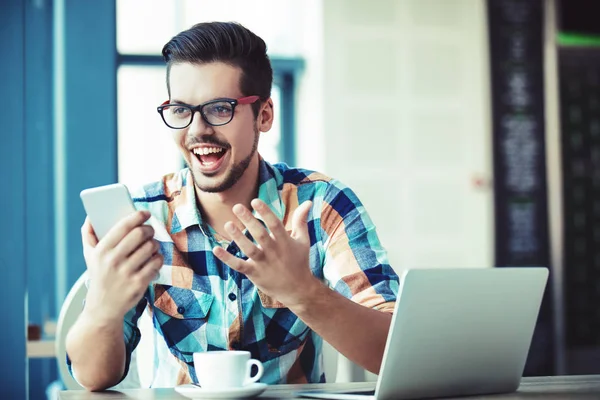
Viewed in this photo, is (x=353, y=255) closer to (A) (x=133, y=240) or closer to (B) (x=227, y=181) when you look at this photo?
(B) (x=227, y=181)

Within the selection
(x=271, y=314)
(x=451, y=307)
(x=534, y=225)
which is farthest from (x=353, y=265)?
(x=534, y=225)

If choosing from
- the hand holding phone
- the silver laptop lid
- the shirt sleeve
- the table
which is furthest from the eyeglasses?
the silver laptop lid

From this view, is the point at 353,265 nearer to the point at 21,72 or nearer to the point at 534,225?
the point at 21,72

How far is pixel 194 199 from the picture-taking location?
5.15ft

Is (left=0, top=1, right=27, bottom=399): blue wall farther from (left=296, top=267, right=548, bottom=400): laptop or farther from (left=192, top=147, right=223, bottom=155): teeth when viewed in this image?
(left=296, top=267, right=548, bottom=400): laptop

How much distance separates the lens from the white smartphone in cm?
107

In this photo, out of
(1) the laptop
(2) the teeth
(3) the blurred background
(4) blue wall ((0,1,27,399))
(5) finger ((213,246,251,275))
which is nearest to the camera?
(1) the laptop

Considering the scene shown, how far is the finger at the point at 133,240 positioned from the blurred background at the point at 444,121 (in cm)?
274

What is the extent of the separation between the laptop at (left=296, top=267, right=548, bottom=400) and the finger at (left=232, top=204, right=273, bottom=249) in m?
0.21

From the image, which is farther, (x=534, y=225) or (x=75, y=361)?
(x=534, y=225)

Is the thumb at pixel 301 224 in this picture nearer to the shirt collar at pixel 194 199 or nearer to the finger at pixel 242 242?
the finger at pixel 242 242

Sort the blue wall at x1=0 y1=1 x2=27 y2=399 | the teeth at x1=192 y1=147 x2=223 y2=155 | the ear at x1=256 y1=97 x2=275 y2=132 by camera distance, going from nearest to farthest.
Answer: the teeth at x1=192 y1=147 x2=223 y2=155, the ear at x1=256 y1=97 x2=275 y2=132, the blue wall at x1=0 y1=1 x2=27 y2=399

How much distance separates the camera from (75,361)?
123cm

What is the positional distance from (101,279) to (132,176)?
2.78 m
